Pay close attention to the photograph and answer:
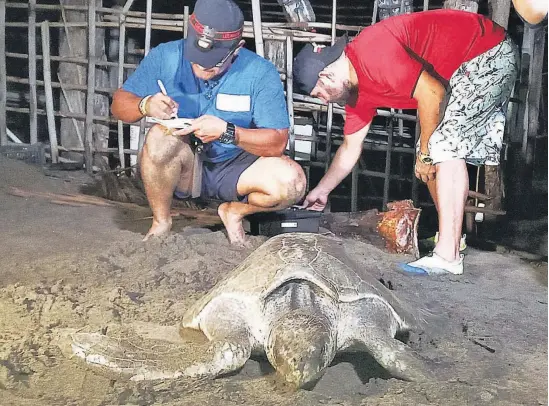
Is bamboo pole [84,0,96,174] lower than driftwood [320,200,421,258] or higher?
higher

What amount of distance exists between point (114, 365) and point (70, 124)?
197 cm

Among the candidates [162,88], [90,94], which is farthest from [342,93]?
[90,94]

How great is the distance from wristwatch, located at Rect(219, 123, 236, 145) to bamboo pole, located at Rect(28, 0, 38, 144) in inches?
57.0

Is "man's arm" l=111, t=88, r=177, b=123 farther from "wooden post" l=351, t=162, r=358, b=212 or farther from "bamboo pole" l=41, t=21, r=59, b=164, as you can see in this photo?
"bamboo pole" l=41, t=21, r=59, b=164

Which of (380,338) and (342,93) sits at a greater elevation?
(342,93)

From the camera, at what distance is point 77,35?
2.98 metres

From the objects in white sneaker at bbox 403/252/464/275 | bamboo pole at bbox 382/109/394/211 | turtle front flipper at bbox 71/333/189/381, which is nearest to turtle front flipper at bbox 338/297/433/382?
turtle front flipper at bbox 71/333/189/381

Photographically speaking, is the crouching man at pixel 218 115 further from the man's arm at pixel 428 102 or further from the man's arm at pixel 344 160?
the man's arm at pixel 428 102

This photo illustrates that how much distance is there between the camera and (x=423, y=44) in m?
2.05

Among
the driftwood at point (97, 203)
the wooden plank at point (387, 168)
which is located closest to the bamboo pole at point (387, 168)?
the wooden plank at point (387, 168)

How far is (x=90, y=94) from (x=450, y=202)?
178 cm

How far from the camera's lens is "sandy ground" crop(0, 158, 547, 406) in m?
1.26

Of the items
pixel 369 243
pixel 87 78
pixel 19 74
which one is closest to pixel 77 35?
pixel 87 78

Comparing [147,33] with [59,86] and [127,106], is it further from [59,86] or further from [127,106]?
[59,86]
